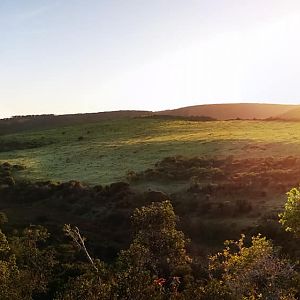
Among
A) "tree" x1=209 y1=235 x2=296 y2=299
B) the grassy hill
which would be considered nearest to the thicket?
"tree" x1=209 y1=235 x2=296 y2=299

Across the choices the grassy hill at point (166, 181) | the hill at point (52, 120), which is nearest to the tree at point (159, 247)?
the grassy hill at point (166, 181)

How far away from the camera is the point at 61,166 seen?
78.2m

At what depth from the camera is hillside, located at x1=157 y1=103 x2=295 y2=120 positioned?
16988 cm

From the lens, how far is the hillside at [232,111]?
557 ft

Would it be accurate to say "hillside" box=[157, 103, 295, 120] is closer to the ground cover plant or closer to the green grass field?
the green grass field

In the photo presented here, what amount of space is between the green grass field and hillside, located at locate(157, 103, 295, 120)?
58.4 metres

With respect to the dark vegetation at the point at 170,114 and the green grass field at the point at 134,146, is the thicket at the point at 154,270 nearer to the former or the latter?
the green grass field at the point at 134,146

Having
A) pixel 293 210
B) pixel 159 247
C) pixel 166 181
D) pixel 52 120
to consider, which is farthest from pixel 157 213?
pixel 52 120

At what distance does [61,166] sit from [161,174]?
21723 mm

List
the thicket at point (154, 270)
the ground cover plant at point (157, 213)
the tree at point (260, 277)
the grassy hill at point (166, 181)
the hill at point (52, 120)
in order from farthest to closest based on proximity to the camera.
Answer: the hill at point (52, 120), the grassy hill at point (166, 181), the ground cover plant at point (157, 213), the thicket at point (154, 270), the tree at point (260, 277)

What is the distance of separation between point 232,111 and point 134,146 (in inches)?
3864

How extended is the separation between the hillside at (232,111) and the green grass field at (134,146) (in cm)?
5836

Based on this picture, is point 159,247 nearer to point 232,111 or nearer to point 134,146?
point 134,146

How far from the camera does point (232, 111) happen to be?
17838cm
